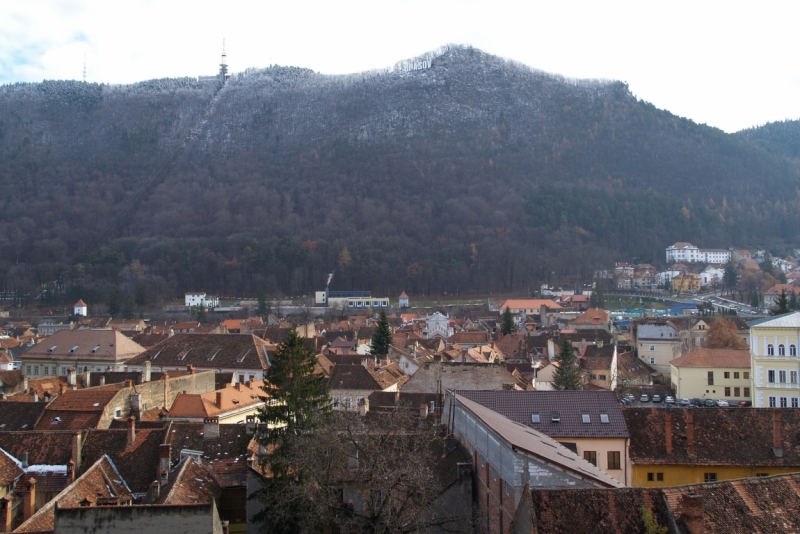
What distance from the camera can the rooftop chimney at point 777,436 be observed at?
20.1 m

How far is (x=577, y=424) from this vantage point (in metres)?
22.2

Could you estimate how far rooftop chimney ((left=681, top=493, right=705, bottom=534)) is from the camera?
40.1 ft

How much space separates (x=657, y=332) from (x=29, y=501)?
183ft

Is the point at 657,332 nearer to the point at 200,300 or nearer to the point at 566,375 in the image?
the point at 566,375

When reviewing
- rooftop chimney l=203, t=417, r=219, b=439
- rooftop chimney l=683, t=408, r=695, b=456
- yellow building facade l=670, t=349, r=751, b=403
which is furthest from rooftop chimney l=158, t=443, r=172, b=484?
yellow building facade l=670, t=349, r=751, b=403

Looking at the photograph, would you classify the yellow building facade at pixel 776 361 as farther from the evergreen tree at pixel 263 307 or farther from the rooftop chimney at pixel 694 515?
the evergreen tree at pixel 263 307

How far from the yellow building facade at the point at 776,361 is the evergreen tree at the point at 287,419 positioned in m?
24.9

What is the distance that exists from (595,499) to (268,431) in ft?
35.8

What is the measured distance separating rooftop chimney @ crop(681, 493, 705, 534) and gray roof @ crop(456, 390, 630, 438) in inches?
358

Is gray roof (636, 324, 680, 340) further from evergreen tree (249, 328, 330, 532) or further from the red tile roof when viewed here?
evergreen tree (249, 328, 330, 532)

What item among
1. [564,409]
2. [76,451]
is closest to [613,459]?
[564,409]

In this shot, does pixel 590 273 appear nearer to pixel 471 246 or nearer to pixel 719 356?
pixel 471 246

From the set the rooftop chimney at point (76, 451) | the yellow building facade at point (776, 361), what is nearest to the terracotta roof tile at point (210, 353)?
the rooftop chimney at point (76, 451)

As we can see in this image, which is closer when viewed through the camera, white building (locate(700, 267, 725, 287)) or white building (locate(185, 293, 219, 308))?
white building (locate(185, 293, 219, 308))
